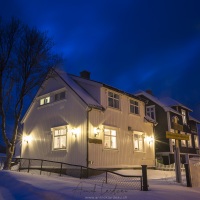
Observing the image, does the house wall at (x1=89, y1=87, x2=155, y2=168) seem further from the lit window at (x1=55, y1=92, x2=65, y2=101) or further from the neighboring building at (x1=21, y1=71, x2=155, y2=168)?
the lit window at (x1=55, y1=92, x2=65, y2=101)

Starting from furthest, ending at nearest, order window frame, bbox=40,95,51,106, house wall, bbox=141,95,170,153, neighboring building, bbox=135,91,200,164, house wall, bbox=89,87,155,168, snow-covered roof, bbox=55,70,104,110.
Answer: house wall, bbox=141,95,170,153 → neighboring building, bbox=135,91,200,164 → window frame, bbox=40,95,51,106 → snow-covered roof, bbox=55,70,104,110 → house wall, bbox=89,87,155,168

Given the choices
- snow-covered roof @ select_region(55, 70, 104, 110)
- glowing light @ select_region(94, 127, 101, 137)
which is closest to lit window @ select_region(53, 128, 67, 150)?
glowing light @ select_region(94, 127, 101, 137)

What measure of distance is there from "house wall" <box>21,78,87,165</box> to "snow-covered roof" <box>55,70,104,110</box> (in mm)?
408

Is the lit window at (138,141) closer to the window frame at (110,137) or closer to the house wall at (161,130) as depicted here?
the window frame at (110,137)

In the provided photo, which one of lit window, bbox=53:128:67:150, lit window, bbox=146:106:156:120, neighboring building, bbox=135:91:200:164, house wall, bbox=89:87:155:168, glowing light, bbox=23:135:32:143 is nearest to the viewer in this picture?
house wall, bbox=89:87:155:168

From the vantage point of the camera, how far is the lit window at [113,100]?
65.0 ft

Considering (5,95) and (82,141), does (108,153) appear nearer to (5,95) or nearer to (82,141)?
(82,141)

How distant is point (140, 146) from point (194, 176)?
946cm

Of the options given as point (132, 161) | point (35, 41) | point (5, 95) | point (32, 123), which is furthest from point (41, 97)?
point (132, 161)

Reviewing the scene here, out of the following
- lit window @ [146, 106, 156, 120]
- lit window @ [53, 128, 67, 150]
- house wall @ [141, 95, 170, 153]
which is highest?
lit window @ [146, 106, 156, 120]

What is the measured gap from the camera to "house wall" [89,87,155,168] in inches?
678

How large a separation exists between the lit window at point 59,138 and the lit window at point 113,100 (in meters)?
4.43

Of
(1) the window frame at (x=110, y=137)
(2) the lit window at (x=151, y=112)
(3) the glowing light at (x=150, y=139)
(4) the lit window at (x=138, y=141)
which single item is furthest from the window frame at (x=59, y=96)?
(2) the lit window at (x=151, y=112)

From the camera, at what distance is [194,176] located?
40.3 feet
